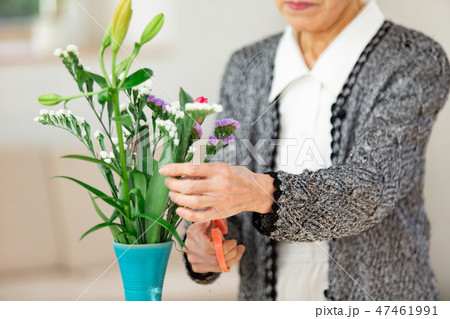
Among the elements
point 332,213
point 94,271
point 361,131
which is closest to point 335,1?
point 361,131

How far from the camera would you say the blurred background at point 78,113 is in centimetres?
89

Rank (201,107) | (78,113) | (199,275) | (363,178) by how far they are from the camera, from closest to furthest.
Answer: (201,107) → (363,178) → (199,275) → (78,113)

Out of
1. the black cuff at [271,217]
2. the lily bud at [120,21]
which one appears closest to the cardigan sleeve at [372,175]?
the black cuff at [271,217]

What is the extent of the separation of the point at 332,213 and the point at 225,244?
0.13 metres

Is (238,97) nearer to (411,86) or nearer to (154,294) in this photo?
(411,86)

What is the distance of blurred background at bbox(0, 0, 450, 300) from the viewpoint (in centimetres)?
89

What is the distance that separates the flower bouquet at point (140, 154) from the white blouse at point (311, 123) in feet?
0.72

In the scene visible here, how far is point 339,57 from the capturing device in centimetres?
73

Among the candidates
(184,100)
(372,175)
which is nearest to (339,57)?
(372,175)

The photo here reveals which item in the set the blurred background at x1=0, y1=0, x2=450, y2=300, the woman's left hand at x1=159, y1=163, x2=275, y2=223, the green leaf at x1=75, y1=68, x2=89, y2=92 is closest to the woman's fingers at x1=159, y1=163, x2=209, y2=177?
the woman's left hand at x1=159, y1=163, x2=275, y2=223

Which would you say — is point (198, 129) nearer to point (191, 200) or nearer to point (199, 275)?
point (191, 200)

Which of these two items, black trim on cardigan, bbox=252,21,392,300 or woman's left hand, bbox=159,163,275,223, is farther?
black trim on cardigan, bbox=252,21,392,300

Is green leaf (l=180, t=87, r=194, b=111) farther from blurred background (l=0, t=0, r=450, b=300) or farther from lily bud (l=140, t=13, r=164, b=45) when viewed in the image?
blurred background (l=0, t=0, r=450, b=300)

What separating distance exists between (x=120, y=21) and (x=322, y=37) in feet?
1.18
